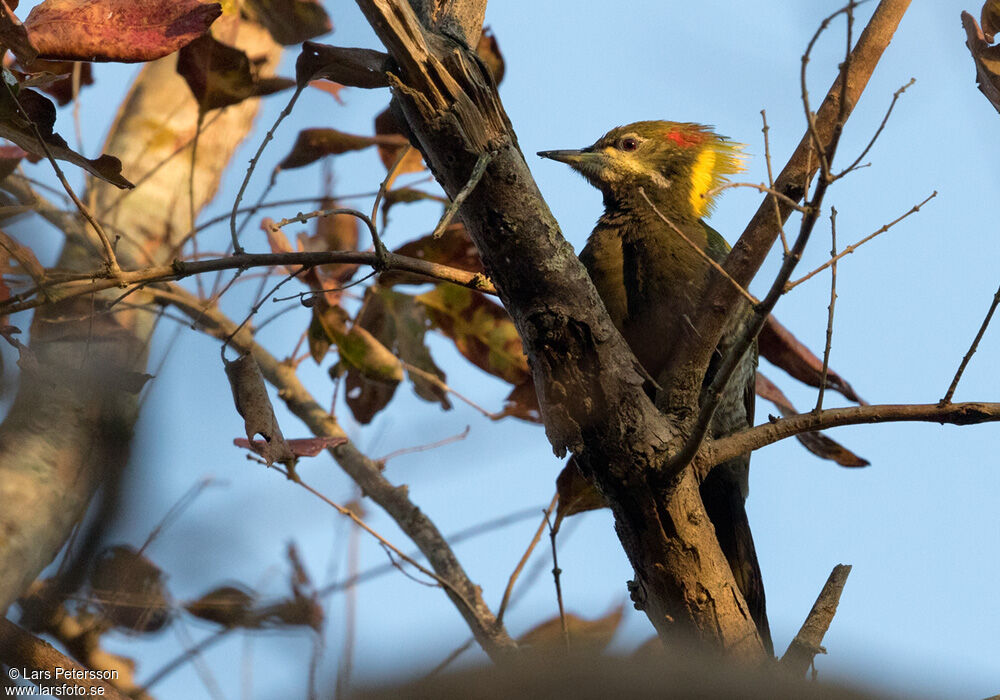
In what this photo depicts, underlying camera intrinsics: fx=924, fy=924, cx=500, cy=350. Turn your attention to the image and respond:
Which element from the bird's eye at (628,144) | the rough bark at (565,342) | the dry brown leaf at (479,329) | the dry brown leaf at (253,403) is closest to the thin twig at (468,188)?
the rough bark at (565,342)

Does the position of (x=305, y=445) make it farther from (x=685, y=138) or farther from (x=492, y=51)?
(x=685, y=138)

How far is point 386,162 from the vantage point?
3492 mm

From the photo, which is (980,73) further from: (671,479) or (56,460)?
(56,460)

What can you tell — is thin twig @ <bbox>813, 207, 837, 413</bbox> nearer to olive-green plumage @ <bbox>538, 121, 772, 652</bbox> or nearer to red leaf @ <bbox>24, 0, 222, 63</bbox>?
olive-green plumage @ <bbox>538, 121, 772, 652</bbox>

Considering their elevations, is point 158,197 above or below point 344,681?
above

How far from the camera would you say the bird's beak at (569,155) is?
3.71 m

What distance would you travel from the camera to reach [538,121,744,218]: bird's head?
354 cm

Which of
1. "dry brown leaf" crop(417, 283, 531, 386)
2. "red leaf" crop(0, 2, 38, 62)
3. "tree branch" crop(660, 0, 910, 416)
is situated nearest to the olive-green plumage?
"tree branch" crop(660, 0, 910, 416)

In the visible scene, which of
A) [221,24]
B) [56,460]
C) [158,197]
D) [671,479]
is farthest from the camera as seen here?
[158,197]

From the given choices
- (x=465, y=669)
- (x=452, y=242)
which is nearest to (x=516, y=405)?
→ (x=452, y=242)

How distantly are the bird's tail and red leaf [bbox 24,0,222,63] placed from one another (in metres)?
1.94

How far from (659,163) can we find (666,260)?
0.82m

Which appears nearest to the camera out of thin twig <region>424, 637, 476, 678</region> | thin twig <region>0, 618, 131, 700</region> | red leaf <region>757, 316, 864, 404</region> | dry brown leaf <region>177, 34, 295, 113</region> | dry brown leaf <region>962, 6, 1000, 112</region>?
thin twig <region>424, 637, 476, 678</region>

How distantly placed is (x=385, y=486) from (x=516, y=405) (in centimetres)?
54
